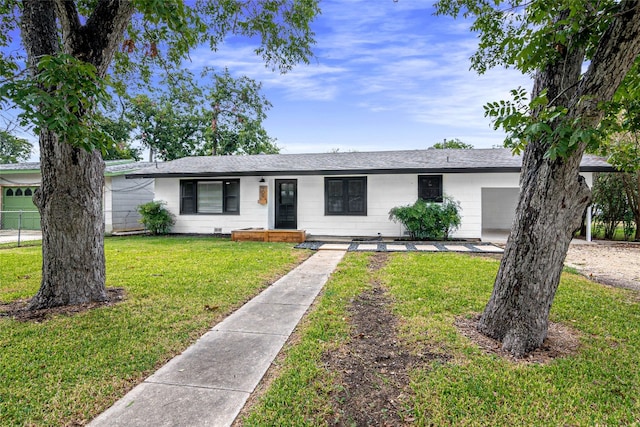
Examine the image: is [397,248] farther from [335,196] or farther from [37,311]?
[37,311]

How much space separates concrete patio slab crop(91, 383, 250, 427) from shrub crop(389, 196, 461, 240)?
9.21 metres

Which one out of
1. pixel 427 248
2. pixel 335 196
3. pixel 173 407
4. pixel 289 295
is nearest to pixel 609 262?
pixel 427 248

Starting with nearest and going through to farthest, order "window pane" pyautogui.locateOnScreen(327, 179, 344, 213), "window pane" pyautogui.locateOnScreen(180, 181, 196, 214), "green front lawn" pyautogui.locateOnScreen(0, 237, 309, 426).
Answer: "green front lawn" pyautogui.locateOnScreen(0, 237, 309, 426) → "window pane" pyautogui.locateOnScreen(327, 179, 344, 213) → "window pane" pyautogui.locateOnScreen(180, 181, 196, 214)

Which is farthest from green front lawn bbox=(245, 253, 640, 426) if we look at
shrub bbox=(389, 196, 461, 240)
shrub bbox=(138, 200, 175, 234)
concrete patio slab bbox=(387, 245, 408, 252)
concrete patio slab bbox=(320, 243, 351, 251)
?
shrub bbox=(138, 200, 175, 234)

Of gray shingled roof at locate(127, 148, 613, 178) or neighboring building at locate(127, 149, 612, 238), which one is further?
neighboring building at locate(127, 149, 612, 238)

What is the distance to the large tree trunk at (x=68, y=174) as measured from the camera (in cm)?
421

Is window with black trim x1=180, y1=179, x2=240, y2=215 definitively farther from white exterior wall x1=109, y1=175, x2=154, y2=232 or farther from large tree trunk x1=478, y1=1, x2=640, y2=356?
large tree trunk x1=478, y1=1, x2=640, y2=356

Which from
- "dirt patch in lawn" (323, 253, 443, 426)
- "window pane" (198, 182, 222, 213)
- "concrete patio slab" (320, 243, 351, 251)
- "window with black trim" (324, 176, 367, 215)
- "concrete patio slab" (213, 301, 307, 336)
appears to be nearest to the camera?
"dirt patch in lawn" (323, 253, 443, 426)

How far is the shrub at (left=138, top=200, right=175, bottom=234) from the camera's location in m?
13.0

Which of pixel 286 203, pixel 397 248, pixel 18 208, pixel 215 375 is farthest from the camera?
pixel 18 208

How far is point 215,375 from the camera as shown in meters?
2.71

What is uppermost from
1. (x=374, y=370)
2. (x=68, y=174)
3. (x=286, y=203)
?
(x=68, y=174)

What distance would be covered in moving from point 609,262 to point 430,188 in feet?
16.9

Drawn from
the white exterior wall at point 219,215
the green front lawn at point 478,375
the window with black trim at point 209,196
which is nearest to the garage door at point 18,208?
the white exterior wall at point 219,215
